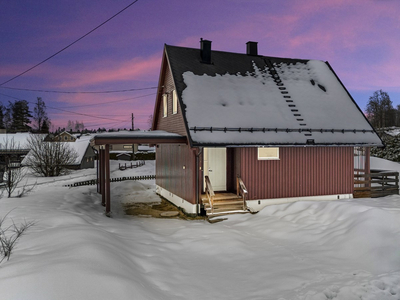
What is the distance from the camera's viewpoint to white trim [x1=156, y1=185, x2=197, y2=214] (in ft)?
39.8

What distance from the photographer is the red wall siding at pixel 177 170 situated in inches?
484

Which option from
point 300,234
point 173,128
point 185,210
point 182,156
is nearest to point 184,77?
point 173,128

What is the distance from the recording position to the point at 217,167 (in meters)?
13.5

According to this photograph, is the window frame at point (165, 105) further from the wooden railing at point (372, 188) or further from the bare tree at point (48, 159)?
the bare tree at point (48, 159)

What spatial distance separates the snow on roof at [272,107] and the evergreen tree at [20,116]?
271ft

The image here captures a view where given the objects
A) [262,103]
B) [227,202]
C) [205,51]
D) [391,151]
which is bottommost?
[227,202]

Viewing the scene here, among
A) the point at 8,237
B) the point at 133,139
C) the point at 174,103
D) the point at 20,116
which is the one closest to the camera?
the point at 8,237

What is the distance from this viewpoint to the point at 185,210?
12898 millimetres

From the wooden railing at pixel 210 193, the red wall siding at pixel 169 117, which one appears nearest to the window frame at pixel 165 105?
the red wall siding at pixel 169 117

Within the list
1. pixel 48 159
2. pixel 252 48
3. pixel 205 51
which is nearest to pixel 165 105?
pixel 205 51

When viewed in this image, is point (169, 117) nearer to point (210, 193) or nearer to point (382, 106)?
point (210, 193)

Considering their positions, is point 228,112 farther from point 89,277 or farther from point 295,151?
point 89,277

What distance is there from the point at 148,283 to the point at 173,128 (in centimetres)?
1000

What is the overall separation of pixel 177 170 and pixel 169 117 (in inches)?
121
